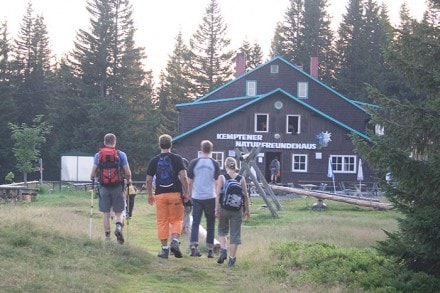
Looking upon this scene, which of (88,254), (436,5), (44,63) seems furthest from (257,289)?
(44,63)

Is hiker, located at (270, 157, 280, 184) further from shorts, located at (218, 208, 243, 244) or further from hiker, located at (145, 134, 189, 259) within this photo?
hiker, located at (145, 134, 189, 259)

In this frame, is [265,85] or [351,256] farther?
[265,85]

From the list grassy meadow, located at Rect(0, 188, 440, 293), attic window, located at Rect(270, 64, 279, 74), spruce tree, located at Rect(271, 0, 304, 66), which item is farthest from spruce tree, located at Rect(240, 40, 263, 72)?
grassy meadow, located at Rect(0, 188, 440, 293)

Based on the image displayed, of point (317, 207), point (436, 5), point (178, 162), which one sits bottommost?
point (317, 207)

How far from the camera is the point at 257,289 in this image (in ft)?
28.0

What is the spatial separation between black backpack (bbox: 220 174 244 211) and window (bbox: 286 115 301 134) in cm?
3600

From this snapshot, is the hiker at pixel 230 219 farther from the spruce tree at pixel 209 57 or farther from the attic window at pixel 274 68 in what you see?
the spruce tree at pixel 209 57

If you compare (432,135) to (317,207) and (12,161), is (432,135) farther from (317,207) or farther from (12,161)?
(12,161)

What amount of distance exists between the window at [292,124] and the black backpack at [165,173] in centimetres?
3624

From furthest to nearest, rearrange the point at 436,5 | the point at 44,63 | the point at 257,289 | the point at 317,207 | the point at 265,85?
the point at 44,63 → the point at 265,85 → the point at 317,207 → the point at 436,5 → the point at 257,289

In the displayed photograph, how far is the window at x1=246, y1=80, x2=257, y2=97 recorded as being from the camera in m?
52.7

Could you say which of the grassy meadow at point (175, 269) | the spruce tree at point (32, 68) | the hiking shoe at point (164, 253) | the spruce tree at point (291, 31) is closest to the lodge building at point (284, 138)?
the spruce tree at point (32, 68)

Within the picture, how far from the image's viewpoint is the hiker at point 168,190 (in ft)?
35.9

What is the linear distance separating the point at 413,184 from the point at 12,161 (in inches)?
2253
